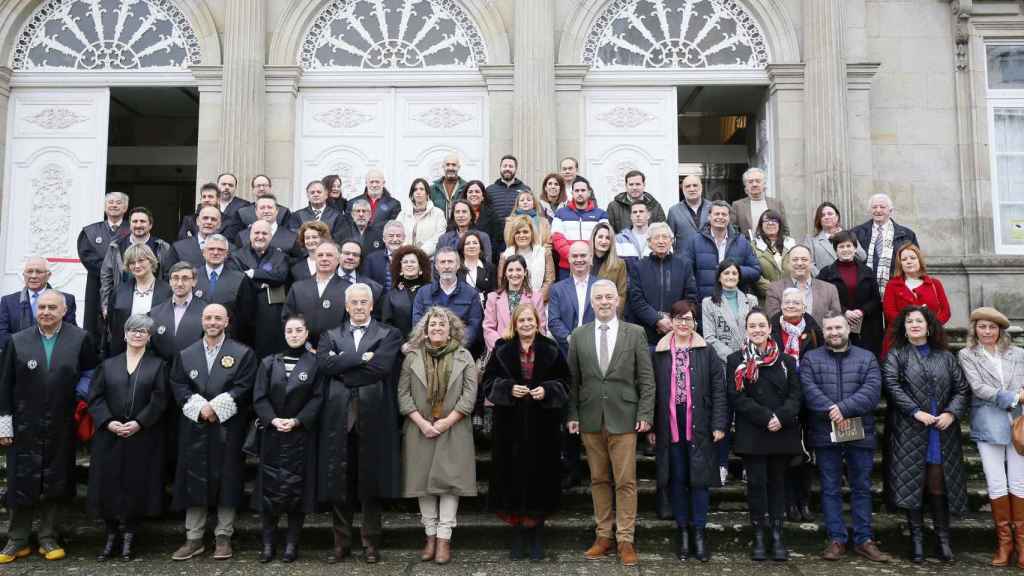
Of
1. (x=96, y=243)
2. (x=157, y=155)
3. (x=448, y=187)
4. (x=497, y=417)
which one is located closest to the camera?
(x=497, y=417)

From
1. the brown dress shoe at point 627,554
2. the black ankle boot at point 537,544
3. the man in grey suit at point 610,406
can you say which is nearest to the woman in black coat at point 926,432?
the man in grey suit at point 610,406

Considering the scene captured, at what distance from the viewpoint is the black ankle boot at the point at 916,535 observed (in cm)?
573

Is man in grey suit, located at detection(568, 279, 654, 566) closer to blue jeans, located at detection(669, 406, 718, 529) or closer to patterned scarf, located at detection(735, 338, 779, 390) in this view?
blue jeans, located at detection(669, 406, 718, 529)

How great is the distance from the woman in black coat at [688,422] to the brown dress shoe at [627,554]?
36 centimetres

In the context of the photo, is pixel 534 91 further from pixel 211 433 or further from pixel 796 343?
pixel 211 433

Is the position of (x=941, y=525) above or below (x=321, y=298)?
below

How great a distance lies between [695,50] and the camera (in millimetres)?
10758

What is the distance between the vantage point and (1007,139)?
10.9m

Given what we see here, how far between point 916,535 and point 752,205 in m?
3.40

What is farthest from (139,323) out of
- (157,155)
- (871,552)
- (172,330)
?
(157,155)

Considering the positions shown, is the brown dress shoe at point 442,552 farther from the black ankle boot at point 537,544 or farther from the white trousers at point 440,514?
the black ankle boot at point 537,544

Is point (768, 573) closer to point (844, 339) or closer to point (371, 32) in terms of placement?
point (844, 339)

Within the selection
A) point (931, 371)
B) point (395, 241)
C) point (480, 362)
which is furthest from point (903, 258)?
point (395, 241)

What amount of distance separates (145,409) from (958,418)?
18.4ft
